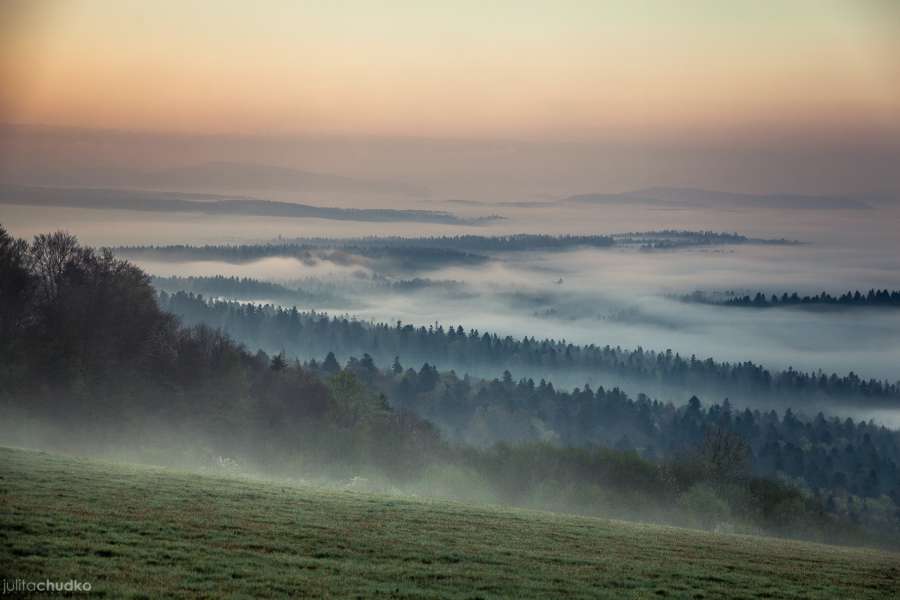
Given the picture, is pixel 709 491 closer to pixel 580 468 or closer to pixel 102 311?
pixel 580 468

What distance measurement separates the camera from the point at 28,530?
24.7 metres

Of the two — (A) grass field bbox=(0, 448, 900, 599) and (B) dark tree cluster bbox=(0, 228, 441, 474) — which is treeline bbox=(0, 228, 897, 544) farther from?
(A) grass field bbox=(0, 448, 900, 599)

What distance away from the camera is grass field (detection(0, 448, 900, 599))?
22984 millimetres

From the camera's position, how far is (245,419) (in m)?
94.8

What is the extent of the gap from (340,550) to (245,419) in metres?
69.9

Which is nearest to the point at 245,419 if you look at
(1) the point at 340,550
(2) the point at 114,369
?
(2) the point at 114,369

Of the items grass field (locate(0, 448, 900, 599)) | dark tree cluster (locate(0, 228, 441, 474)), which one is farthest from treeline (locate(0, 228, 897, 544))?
grass field (locate(0, 448, 900, 599))

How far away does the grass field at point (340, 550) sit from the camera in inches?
905

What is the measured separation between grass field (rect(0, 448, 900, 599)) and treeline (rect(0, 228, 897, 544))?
36194 millimetres

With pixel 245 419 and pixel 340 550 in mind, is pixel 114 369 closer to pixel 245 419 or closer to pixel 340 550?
pixel 245 419

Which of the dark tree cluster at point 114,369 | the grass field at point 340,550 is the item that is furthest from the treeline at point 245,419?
the grass field at point 340,550

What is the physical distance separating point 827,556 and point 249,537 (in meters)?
22.0

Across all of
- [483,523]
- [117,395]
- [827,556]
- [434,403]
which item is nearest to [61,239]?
[117,395]

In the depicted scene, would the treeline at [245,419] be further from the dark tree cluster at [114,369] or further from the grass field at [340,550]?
the grass field at [340,550]
